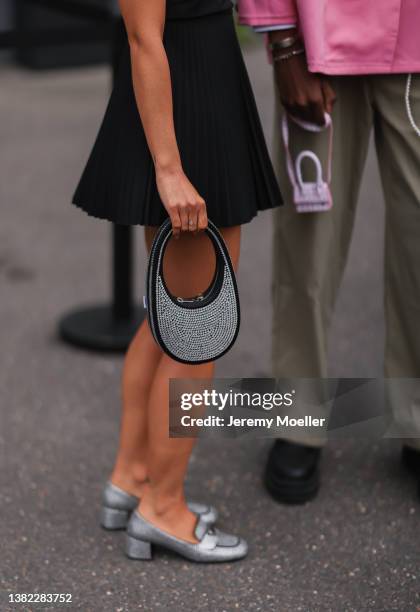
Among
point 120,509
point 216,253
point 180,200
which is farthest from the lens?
point 120,509

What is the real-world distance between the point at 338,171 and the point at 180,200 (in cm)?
72

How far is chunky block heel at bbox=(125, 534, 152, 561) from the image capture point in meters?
2.74

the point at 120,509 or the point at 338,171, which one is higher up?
the point at 338,171

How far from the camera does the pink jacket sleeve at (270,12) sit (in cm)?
266

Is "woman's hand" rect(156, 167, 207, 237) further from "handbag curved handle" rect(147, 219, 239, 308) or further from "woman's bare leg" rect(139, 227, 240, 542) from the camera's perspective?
"woman's bare leg" rect(139, 227, 240, 542)

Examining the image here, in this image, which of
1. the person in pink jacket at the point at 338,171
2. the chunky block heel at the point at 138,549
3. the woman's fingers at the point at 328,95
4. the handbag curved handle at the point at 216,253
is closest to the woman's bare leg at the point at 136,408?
the chunky block heel at the point at 138,549

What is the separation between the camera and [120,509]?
2.87 m

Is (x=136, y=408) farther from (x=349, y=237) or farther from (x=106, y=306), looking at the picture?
(x=106, y=306)

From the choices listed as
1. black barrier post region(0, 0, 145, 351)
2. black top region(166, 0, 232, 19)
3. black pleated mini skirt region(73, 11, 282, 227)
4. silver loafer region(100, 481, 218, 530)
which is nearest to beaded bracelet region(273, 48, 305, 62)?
black pleated mini skirt region(73, 11, 282, 227)

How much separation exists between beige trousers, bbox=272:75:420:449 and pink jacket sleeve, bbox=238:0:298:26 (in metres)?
0.21

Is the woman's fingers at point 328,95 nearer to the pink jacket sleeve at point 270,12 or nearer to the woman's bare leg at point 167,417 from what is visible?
the pink jacket sleeve at point 270,12

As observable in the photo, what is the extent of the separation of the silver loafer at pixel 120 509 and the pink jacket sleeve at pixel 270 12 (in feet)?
3.95

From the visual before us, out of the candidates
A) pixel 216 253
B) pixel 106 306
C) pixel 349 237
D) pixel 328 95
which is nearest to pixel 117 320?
pixel 106 306

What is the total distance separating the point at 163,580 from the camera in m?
2.68
